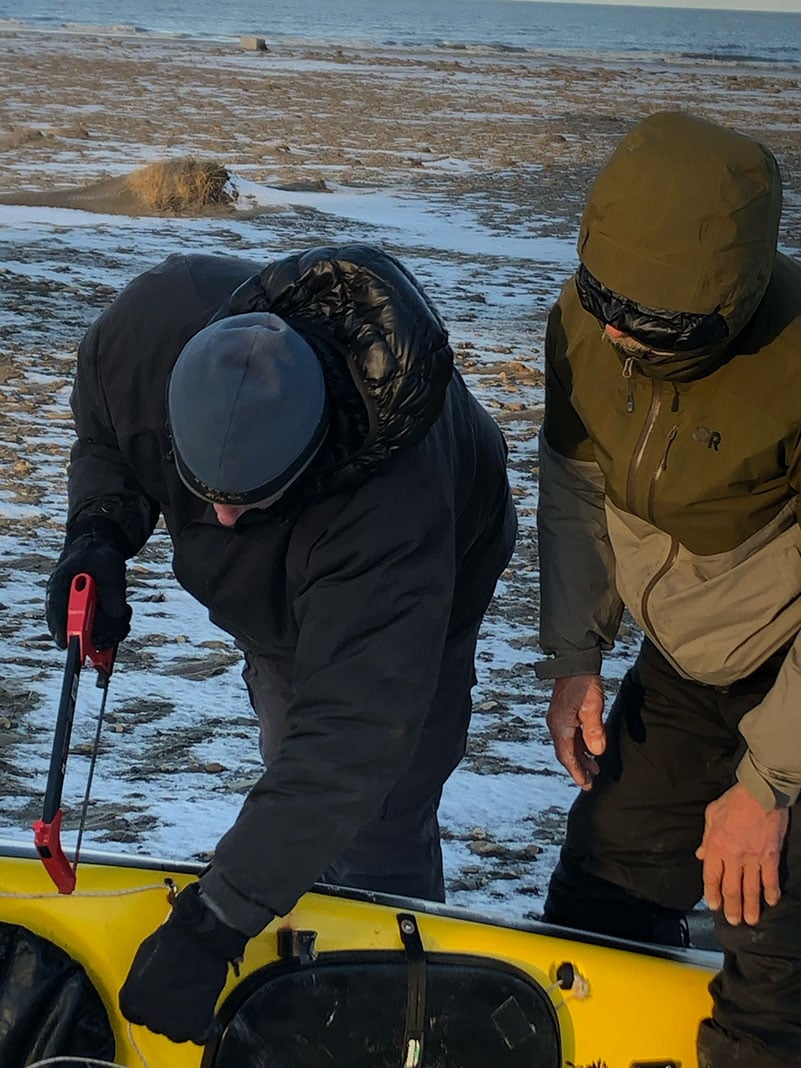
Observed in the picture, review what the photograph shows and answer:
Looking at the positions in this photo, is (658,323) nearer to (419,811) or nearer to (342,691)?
(342,691)

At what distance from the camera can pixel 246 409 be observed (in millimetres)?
1710

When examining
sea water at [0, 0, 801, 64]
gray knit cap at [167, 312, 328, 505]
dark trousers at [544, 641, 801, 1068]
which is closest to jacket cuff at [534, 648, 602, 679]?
dark trousers at [544, 641, 801, 1068]

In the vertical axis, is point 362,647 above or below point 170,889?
above

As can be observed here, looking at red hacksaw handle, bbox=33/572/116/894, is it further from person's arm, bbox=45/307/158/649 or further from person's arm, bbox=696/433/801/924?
person's arm, bbox=696/433/801/924

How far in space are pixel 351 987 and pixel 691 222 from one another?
1.28m

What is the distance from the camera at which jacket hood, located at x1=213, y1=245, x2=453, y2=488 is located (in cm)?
183

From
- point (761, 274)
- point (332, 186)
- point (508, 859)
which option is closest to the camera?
point (761, 274)

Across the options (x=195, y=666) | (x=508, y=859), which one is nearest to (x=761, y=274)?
(x=508, y=859)

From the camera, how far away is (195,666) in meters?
4.08

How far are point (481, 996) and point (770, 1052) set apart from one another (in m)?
0.46

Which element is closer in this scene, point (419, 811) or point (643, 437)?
point (643, 437)

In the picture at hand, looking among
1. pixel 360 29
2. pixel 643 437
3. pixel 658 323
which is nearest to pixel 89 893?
pixel 643 437

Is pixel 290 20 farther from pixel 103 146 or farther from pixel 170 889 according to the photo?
pixel 170 889

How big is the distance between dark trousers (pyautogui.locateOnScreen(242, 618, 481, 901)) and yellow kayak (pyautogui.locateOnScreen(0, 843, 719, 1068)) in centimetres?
26
